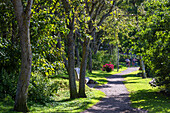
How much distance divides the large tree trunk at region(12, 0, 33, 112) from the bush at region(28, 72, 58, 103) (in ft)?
9.68

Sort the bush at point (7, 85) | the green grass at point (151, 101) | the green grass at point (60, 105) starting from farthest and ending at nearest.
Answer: the bush at point (7, 85), the green grass at point (151, 101), the green grass at point (60, 105)

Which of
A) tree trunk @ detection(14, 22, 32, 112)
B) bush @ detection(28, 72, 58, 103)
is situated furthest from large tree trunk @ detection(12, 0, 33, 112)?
bush @ detection(28, 72, 58, 103)

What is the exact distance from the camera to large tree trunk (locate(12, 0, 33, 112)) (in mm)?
8758

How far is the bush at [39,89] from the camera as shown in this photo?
40.8 ft

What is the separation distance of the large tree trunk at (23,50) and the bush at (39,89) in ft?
9.68

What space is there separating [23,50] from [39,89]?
177 inches

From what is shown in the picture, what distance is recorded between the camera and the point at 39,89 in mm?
12836

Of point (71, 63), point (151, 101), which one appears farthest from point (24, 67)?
point (151, 101)

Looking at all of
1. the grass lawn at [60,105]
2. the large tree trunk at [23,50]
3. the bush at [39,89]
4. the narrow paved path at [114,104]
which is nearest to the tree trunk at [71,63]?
the grass lawn at [60,105]

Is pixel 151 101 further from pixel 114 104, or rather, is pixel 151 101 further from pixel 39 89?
pixel 39 89

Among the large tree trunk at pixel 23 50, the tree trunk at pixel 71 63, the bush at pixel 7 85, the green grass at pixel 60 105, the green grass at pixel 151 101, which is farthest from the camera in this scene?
the tree trunk at pixel 71 63

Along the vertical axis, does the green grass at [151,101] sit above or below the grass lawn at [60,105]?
below

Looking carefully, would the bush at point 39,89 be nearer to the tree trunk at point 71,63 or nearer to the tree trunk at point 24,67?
the tree trunk at point 71,63

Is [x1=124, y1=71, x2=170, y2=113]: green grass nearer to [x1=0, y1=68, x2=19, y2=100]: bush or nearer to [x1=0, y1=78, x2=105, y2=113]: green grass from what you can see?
[x1=0, y1=78, x2=105, y2=113]: green grass
